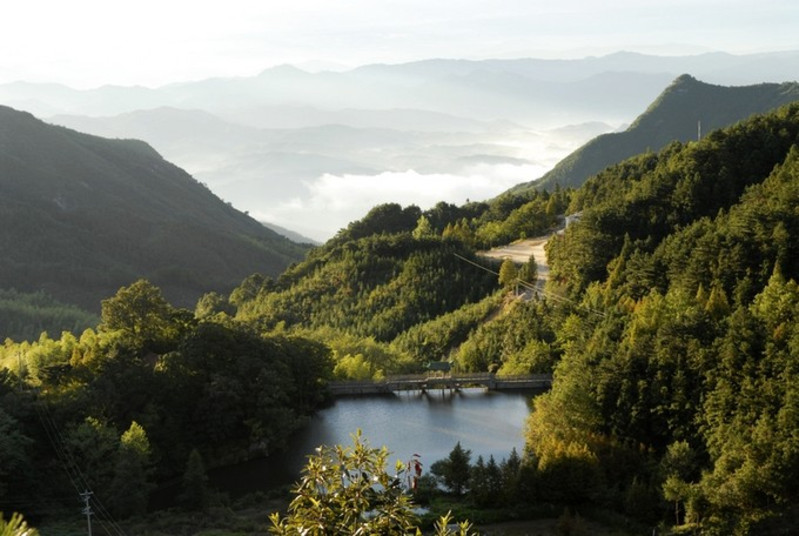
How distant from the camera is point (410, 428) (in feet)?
136

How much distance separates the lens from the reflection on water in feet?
122

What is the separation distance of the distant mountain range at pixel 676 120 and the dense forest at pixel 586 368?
94668 mm

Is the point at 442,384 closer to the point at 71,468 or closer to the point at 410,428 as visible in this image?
the point at 410,428

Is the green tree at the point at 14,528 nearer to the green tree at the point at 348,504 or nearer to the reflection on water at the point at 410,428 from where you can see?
the green tree at the point at 348,504

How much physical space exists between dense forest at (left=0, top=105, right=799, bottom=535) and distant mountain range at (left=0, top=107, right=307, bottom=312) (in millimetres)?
61940

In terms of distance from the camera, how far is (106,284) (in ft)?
375

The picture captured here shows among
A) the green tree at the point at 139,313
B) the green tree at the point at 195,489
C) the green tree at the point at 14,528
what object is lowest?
the green tree at the point at 195,489

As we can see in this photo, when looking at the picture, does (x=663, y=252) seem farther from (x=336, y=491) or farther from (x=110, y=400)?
(x=336, y=491)

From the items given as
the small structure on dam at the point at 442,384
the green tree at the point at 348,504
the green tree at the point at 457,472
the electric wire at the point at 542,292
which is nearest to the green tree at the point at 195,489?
the green tree at the point at 457,472

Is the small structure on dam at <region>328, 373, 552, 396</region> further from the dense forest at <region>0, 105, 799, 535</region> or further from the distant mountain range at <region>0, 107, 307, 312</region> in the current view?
the distant mountain range at <region>0, 107, 307, 312</region>

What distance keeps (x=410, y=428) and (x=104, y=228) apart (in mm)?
103716

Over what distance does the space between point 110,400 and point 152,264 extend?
96.4 meters

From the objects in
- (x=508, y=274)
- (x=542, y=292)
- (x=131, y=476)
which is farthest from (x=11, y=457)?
(x=508, y=274)

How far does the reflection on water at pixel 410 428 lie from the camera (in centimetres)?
3712
